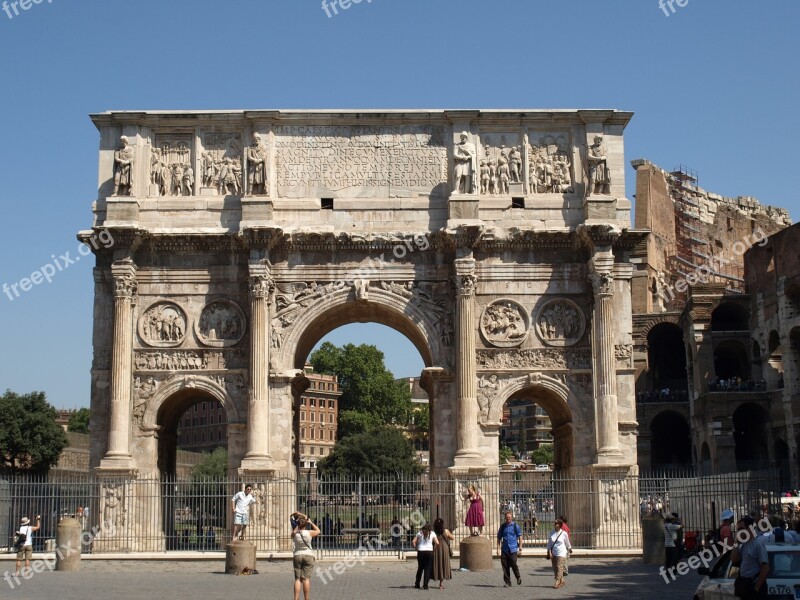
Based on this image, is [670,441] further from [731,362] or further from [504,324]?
[504,324]

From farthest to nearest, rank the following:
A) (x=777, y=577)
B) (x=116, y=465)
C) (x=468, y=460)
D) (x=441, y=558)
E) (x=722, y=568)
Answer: (x=468, y=460), (x=116, y=465), (x=441, y=558), (x=722, y=568), (x=777, y=577)

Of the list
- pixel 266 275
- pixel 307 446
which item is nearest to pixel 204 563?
pixel 266 275

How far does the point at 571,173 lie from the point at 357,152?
5193 millimetres

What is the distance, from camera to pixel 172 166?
2709 cm

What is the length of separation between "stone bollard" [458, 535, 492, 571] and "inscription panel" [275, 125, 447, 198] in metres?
9.26

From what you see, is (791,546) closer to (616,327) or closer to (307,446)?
(616,327)

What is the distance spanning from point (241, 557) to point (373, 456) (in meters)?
43.3

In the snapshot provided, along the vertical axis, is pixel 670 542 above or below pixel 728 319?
below

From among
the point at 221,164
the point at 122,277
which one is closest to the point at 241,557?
the point at 122,277

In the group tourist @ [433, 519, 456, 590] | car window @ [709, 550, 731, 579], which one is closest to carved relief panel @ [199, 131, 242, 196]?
tourist @ [433, 519, 456, 590]

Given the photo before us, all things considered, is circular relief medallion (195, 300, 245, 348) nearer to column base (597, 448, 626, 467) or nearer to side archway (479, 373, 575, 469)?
side archway (479, 373, 575, 469)

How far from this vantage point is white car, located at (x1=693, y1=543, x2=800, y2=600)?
11133 millimetres

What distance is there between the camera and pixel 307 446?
88.3 m

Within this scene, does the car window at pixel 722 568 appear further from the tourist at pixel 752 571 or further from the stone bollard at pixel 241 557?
the stone bollard at pixel 241 557
